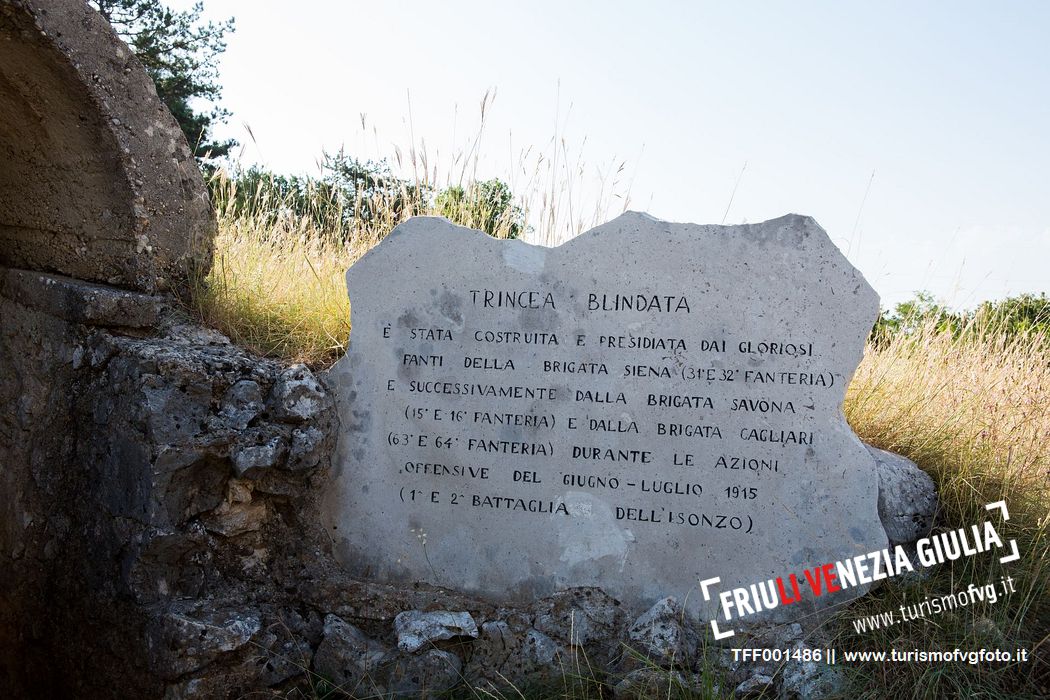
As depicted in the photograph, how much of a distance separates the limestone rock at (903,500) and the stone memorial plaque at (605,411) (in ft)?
0.81

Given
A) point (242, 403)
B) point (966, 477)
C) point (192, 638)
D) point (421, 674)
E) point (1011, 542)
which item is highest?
point (242, 403)

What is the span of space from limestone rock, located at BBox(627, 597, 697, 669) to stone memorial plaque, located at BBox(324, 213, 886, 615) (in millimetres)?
133

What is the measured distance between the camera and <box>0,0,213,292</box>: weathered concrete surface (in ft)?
11.4

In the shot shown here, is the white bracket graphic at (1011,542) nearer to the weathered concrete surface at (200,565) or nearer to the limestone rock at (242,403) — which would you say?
the weathered concrete surface at (200,565)

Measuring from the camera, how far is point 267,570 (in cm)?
358

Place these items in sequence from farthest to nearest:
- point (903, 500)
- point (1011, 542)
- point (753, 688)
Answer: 1. point (903, 500)
2. point (1011, 542)
3. point (753, 688)

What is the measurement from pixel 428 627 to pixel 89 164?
237 cm

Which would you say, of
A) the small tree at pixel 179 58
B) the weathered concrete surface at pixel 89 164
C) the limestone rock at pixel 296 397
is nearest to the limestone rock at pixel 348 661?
the limestone rock at pixel 296 397

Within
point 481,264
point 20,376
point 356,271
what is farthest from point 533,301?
point 20,376

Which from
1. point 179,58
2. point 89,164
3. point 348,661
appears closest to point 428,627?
point 348,661

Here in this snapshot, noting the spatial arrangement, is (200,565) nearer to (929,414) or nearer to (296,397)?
(296,397)

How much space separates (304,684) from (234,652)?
31cm

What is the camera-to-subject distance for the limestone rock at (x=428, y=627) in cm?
334

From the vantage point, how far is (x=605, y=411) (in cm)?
366
